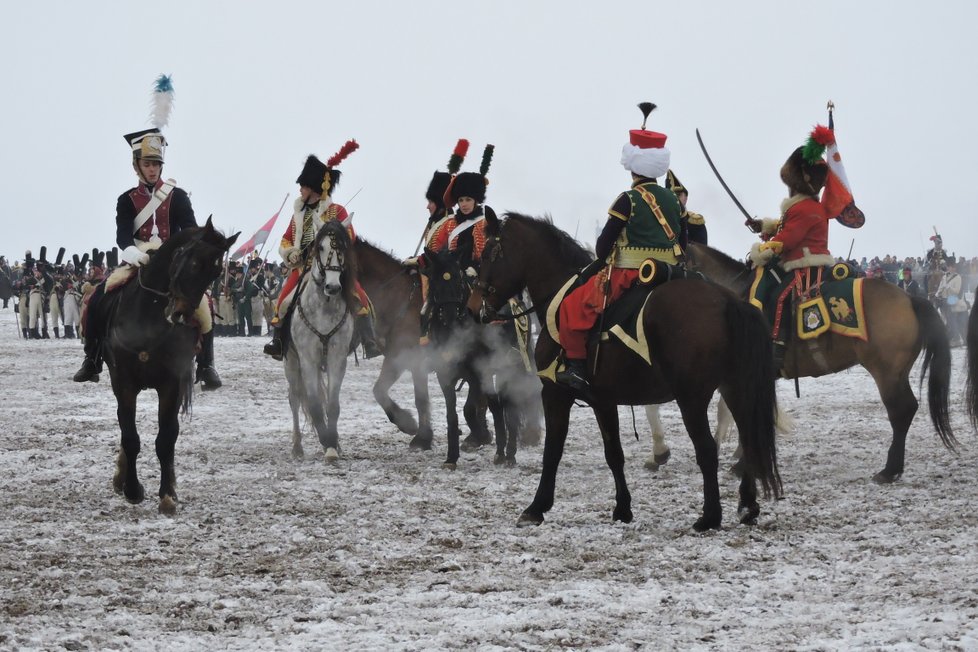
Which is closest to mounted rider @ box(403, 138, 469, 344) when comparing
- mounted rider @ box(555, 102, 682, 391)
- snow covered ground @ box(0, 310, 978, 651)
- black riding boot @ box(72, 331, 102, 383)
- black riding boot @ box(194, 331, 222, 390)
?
snow covered ground @ box(0, 310, 978, 651)

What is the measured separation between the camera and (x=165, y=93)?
35.3 feet

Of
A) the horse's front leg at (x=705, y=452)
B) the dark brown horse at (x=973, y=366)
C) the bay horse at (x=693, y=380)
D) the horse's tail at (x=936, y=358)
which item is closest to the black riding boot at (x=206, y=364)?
the bay horse at (x=693, y=380)

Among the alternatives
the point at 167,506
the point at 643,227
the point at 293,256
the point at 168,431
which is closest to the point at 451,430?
the point at 293,256

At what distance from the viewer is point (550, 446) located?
869cm

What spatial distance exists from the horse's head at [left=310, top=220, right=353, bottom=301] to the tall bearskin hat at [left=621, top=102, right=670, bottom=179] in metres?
4.00

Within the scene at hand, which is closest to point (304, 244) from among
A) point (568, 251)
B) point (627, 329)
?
point (568, 251)

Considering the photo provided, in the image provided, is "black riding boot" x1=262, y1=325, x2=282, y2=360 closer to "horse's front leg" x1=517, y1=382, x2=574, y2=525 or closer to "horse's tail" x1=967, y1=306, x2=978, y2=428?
"horse's front leg" x1=517, y1=382, x2=574, y2=525

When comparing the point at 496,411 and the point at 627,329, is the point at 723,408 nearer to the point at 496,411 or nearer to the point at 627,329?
the point at 496,411

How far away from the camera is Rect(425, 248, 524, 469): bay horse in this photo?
38.8 ft

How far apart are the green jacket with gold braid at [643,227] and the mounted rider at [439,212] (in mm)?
4562

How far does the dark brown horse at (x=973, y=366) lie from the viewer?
10172 millimetres

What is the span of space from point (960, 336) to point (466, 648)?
29226mm

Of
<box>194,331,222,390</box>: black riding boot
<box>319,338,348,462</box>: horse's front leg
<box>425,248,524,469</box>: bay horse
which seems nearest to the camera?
<box>194,331,222,390</box>: black riding boot

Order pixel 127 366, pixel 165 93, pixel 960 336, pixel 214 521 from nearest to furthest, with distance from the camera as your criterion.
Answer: pixel 214 521 → pixel 127 366 → pixel 165 93 → pixel 960 336
